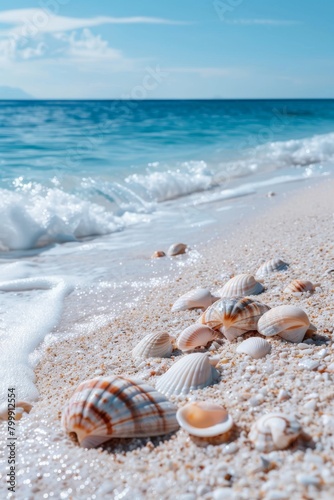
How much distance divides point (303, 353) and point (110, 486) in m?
1.10

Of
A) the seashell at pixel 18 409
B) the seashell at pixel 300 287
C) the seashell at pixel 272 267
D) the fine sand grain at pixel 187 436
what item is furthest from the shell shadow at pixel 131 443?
the seashell at pixel 272 267

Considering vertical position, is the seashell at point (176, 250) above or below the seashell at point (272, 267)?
below

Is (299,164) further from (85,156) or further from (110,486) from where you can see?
(110,486)

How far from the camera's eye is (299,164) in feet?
43.2

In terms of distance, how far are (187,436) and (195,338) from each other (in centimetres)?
81

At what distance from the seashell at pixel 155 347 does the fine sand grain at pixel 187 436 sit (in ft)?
0.17

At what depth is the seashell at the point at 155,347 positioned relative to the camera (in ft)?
8.93

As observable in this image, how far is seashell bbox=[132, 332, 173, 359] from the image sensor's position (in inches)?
107

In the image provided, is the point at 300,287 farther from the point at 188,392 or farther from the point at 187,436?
the point at 187,436

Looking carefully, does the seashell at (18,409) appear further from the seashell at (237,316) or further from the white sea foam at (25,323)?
the seashell at (237,316)

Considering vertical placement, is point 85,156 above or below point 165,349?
above

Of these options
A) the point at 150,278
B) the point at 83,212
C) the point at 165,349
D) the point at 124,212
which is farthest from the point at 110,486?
the point at 124,212

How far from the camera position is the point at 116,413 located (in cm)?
199

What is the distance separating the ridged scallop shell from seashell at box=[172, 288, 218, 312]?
4.45 ft
